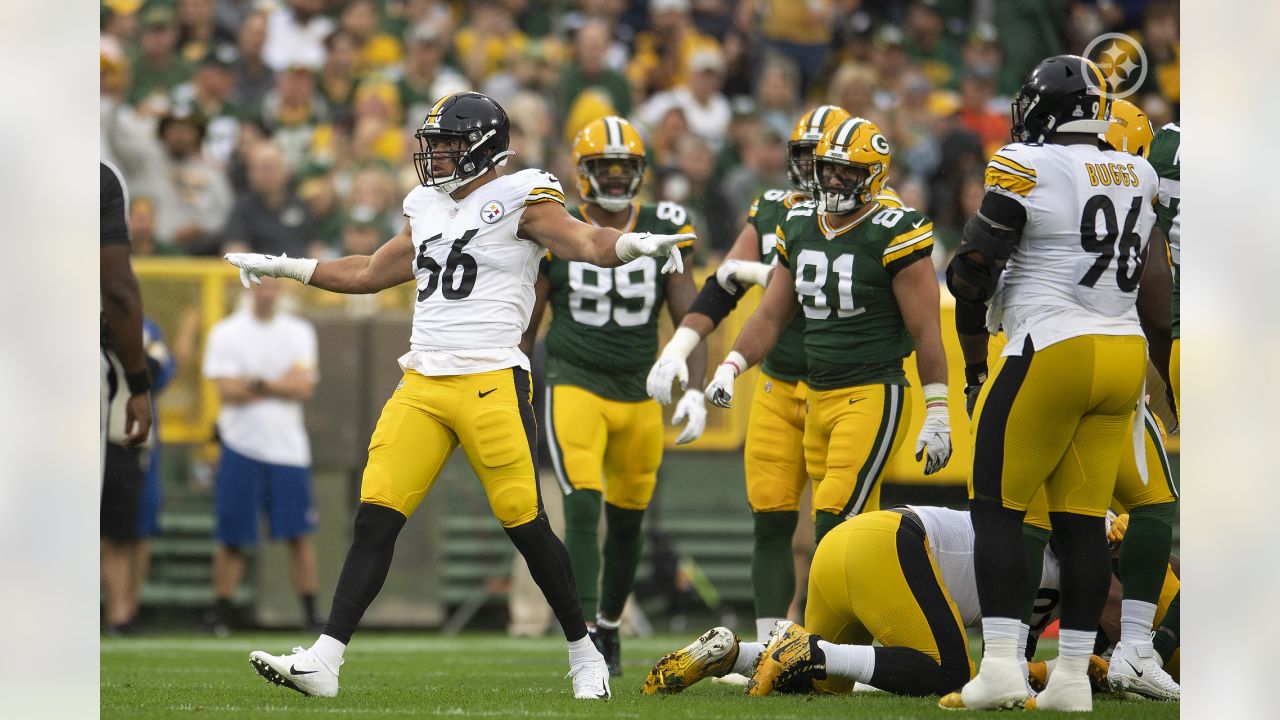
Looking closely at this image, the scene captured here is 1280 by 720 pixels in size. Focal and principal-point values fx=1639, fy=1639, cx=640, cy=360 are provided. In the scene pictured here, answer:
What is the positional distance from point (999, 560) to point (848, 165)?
5.63 feet

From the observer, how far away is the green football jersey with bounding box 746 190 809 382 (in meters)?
6.55

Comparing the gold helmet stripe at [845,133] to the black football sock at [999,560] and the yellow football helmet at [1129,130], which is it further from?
the black football sock at [999,560]

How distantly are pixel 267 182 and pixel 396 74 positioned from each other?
1.92 metres

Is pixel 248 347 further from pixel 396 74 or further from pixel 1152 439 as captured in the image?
pixel 1152 439

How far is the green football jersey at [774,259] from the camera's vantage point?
6.55 m

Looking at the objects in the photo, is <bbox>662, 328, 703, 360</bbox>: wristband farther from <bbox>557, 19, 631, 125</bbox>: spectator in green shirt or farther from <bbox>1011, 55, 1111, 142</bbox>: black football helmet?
<bbox>557, 19, 631, 125</bbox>: spectator in green shirt

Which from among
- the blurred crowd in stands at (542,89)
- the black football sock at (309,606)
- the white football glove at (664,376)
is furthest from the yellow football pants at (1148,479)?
the black football sock at (309,606)

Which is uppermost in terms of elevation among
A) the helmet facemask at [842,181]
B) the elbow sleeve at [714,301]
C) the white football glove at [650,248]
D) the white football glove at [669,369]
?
the helmet facemask at [842,181]

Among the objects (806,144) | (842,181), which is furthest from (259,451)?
(842,181)

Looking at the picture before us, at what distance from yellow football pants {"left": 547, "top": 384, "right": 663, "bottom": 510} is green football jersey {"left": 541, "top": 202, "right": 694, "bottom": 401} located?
7 centimetres

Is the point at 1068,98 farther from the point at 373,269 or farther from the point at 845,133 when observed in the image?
the point at 373,269

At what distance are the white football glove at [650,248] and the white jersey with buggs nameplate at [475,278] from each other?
0.38m
